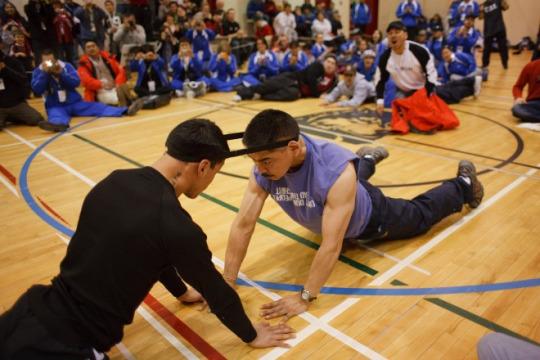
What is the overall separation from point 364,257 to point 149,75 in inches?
283

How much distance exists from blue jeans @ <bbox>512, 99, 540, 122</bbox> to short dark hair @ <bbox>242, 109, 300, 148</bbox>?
17.9 ft

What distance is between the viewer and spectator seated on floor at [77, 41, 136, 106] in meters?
8.30

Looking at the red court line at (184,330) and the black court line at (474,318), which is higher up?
the red court line at (184,330)

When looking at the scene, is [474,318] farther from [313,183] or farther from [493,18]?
[493,18]

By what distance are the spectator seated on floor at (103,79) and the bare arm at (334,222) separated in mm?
7246

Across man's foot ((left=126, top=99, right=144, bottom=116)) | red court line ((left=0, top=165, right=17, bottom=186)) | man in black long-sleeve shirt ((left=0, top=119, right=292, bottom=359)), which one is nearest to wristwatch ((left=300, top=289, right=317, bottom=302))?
man in black long-sleeve shirt ((left=0, top=119, right=292, bottom=359))

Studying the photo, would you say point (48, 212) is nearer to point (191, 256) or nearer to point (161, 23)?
point (191, 256)

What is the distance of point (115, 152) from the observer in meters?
5.57

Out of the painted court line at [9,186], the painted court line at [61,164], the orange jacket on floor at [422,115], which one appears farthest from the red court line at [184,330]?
the orange jacket on floor at [422,115]

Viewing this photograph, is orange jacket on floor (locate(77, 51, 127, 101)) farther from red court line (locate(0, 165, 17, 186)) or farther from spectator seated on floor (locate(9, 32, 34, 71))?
red court line (locate(0, 165, 17, 186))

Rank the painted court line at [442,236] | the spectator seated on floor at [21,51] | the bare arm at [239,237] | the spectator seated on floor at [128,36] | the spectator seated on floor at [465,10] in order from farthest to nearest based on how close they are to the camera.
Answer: the spectator seated on floor at [465,10]
the spectator seated on floor at [128,36]
the spectator seated on floor at [21,51]
the painted court line at [442,236]
the bare arm at [239,237]

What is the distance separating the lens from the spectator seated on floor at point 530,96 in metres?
6.04

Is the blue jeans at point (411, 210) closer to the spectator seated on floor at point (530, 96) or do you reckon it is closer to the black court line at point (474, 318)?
the black court line at point (474, 318)

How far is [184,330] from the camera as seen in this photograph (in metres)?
2.37
